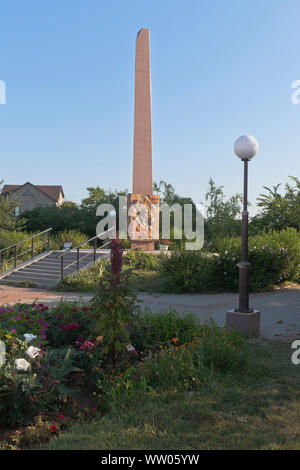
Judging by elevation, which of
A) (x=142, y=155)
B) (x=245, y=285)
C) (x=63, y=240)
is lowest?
(x=245, y=285)

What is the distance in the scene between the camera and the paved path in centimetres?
719

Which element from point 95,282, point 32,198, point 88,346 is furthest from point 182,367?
point 32,198

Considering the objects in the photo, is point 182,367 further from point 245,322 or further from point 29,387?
point 245,322

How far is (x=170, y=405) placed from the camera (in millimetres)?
3605

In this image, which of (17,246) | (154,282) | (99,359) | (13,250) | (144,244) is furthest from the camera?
(144,244)

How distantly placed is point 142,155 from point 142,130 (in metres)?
1.06

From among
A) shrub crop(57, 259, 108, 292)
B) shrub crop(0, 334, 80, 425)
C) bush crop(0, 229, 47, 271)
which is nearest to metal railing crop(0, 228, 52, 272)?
bush crop(0, 229, 47, 271)

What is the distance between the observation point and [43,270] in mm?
13938

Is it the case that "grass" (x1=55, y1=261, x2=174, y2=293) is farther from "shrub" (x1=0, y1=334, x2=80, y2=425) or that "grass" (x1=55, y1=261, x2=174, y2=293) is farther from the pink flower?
"shrub" (x1=0, y1=334, x2=80, y2=425)

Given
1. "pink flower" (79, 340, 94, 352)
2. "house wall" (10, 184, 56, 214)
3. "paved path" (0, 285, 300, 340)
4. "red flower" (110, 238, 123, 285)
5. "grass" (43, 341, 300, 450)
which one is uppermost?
"house wall" (10, 184, 56, 214)

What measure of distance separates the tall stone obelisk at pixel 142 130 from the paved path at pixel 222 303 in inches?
291

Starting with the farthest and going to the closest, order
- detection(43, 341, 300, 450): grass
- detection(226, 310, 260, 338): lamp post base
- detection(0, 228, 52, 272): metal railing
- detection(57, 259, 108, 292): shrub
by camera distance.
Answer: detection(0, 228, 52, 272): metal railing → detection(57, 259, 108, 292): shrub → detection(226, 310, 260, 338): lamp post base → detection(43, 341, 300, 450): grass

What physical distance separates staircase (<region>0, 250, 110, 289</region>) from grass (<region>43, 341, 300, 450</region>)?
28.8 feet

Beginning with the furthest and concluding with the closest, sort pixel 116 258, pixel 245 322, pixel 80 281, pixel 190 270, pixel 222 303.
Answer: pixel 80 281 < pixel 190 270 < pixel 222 303 < pixel 245 322 < pixel 116 258
